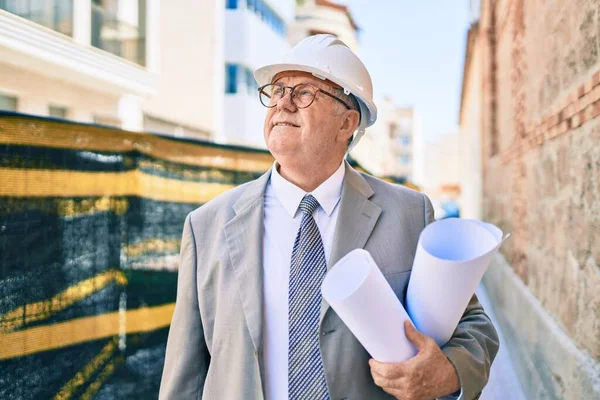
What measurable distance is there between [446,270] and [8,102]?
1262 centimetres

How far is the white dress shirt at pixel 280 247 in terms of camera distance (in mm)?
1925

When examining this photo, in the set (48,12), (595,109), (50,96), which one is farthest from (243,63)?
(595,109)

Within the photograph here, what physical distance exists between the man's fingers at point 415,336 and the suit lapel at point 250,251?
523 mm

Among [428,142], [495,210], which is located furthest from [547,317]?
[428,142]

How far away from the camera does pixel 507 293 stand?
6.92 metres

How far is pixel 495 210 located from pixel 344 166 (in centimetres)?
852

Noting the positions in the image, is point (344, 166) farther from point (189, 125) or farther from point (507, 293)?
point (189, 125)

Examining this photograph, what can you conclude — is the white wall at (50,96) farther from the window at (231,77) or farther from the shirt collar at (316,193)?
the shirt collar at (316,193)

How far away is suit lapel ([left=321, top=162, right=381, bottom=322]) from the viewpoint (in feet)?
6.40

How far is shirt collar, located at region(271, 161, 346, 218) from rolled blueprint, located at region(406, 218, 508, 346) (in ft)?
1.76

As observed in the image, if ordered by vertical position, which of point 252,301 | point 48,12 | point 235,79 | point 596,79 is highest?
point 235,79

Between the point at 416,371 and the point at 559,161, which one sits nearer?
the point at 416,371

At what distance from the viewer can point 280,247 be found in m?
2.07

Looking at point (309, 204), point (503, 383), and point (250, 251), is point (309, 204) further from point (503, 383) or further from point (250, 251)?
point (503, 383)
